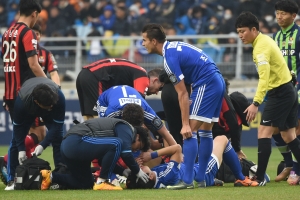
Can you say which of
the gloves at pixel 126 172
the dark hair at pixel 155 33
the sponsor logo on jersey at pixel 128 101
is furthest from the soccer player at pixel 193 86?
the sponsor logo on jersey at pixel 128 101

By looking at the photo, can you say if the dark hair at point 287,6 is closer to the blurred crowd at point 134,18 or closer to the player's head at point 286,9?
the player's head at point 286,9

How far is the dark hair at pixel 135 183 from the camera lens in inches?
320

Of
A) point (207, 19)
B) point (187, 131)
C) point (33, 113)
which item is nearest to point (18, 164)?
point (33, 113)

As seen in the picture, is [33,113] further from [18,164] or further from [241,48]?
[241,48]

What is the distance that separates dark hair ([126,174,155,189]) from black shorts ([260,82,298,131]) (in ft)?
5.26

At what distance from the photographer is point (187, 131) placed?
791 cm

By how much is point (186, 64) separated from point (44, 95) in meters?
1.67

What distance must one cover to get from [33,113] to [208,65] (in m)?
2.16

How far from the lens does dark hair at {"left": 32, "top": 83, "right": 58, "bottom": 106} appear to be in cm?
795

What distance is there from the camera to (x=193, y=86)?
8.19 metres

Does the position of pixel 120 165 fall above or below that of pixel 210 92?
below

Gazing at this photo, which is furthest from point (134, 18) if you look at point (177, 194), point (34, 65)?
point (177, 194)

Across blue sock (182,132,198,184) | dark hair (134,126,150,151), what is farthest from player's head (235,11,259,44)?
dark hair (134,126,150,151)

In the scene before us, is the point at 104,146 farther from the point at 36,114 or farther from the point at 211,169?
the point at 211,169
